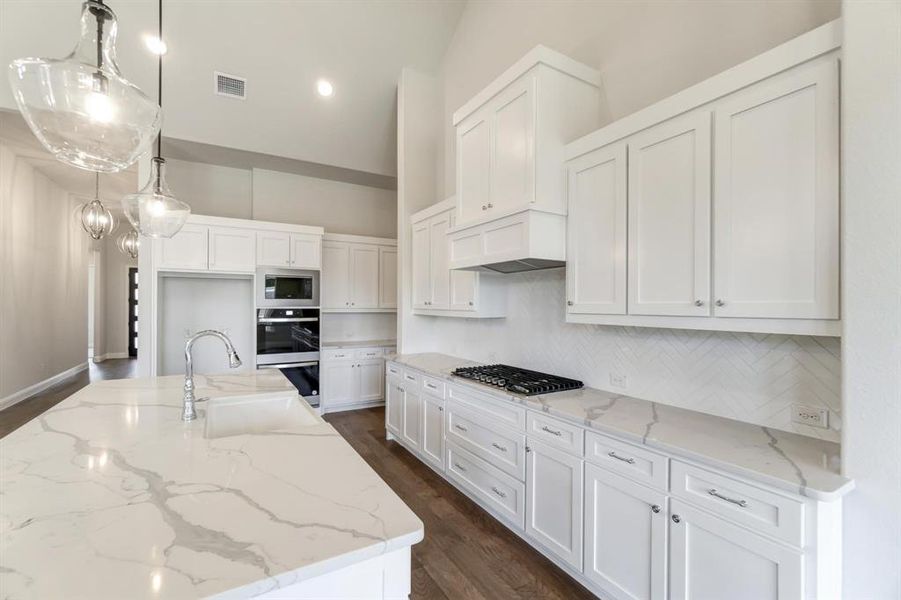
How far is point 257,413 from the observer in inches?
82.9

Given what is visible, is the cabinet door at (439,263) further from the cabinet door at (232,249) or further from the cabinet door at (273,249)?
the cabinet door at (232,249)

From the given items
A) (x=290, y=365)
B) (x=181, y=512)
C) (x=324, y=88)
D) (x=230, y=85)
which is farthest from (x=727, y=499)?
(x=230, y=85)

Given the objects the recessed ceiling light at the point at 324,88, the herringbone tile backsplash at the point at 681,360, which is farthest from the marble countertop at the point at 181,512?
the recessed ceiling light at the point at 324,88

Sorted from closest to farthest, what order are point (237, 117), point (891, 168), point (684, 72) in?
point (891, 168)
point (684, 72)
point (237, 117)

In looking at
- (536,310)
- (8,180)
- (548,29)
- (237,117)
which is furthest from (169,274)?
(548,29)

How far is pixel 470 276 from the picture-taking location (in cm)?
337

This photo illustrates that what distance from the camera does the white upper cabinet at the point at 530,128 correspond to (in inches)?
92.7

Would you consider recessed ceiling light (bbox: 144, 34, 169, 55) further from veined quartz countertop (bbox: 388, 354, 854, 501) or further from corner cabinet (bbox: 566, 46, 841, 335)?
veined quartz countertop (bbox: 388, 354, 854, 501)

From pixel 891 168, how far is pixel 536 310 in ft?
6.66

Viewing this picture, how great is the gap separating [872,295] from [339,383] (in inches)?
194

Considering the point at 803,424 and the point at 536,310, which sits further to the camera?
the point at 536,310

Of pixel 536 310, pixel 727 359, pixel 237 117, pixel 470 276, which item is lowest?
pixel 727 359

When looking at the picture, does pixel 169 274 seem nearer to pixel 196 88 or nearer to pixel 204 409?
pixel 196 88

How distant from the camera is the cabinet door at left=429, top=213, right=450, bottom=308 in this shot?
12.1 ft
